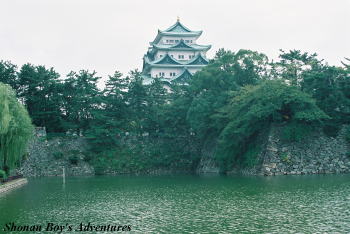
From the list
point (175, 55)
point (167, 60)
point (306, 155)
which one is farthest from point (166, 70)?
point (306, 155)

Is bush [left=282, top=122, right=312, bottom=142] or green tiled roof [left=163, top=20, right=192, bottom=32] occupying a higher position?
green tiled roof [left=163, top=20, right=192, bottom=32]

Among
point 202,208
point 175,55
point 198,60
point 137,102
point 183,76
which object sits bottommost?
point 202,208

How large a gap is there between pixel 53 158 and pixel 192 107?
44.0 ft

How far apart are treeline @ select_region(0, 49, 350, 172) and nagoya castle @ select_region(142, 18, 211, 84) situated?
12.6 m

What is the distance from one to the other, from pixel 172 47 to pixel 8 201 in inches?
1644

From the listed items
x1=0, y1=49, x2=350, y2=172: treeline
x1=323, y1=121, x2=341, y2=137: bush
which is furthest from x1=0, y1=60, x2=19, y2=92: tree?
x1=323, y1=121, x2=341, y2=137: bush

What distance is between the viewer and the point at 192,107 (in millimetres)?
36688

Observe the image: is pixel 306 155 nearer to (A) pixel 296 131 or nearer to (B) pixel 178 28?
(A) pixel 296 131

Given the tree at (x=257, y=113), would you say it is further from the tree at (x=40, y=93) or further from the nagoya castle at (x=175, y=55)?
the nagoya castle at (x=175, y=55)

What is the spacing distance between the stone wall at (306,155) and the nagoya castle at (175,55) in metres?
24.8

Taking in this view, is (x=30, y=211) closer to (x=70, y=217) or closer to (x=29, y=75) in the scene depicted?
(x=70, y=217)

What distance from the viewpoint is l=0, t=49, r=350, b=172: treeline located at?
3109 cm

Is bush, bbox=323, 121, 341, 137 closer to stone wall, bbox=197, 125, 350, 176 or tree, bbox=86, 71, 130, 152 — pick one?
stone wall, bbox=197, 125, 350, 176

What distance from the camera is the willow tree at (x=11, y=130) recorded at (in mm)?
25922
